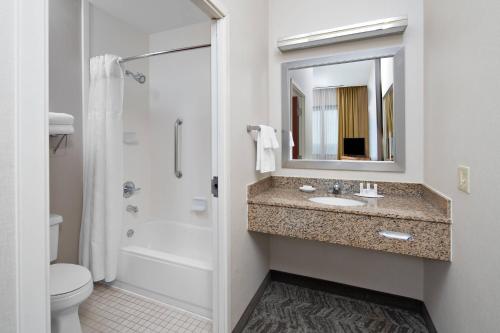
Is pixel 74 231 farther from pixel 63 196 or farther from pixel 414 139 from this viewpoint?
pixel 414 139

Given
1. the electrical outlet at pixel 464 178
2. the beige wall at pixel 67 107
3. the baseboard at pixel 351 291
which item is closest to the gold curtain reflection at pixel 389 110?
the electrical outlet at pixel 464 178

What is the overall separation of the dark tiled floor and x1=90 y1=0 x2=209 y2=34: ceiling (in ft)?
8.14

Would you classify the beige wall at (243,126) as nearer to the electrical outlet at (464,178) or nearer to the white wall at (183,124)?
the white wall at (183,124)

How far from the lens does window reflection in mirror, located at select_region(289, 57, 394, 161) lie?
Answer: 6.18 ft

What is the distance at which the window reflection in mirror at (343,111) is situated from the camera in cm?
188

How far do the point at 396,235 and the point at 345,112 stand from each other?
1046 mm

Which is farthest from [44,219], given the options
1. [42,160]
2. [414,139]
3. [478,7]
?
[414,139]

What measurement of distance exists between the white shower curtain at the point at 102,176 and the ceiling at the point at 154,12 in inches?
22.0

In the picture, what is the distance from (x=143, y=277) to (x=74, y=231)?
0.74 m

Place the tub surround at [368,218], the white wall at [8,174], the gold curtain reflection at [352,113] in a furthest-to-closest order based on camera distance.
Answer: the gold curtain reflection at [352,113]
the tub surround at [368,218]
the white wall at [8,174]

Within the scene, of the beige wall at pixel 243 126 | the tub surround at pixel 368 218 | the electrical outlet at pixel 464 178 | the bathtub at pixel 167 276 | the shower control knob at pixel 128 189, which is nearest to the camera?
the electrical outlet at pixel 464 178

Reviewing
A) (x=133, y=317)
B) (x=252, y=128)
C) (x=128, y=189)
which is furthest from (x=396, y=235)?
(x=128, y=189)

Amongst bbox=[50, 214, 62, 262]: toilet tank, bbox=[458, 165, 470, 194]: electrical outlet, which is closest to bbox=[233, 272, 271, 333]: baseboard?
bbox=[50, 214, 62, 262]: toilet tank

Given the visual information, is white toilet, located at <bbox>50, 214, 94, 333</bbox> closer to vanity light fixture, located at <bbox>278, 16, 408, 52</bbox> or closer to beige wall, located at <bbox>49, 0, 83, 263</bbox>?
beige wall, located at <bbox>49, 0, 83, 263</bbox>
